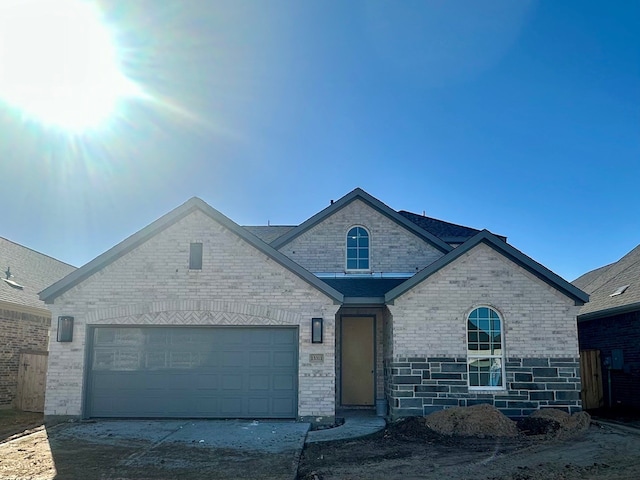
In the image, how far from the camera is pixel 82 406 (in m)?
12.4

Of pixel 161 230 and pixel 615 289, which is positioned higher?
pixel 161 230

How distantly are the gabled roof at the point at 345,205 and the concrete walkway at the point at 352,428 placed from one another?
5180mm

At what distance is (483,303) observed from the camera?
1271 centimetres

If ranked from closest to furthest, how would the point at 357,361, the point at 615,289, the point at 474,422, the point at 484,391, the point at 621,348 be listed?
1. the point at 474,422
2. the point at 484,391
3. the point at 357,361
4. the point at 621,348
5. the point at 615,289

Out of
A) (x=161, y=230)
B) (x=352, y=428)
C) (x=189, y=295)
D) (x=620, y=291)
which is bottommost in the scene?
(x=352, y=428)

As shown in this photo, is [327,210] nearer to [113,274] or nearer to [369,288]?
[369,288]

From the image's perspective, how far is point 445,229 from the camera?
2050 centimetres

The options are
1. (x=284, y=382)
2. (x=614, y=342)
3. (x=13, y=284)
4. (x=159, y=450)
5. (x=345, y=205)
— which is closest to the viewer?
(x=159, y=450)

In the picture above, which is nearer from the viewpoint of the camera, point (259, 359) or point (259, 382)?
point (259, 382)

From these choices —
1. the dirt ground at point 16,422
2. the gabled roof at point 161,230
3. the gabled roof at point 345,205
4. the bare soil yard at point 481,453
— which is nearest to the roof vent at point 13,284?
the dirt ground at point 16,422

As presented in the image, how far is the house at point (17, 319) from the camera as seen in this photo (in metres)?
15.1

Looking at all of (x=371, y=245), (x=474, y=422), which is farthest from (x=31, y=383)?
(x=474, y=422)

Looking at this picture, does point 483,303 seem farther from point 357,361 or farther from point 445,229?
point 445,229

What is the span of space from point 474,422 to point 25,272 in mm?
15055
